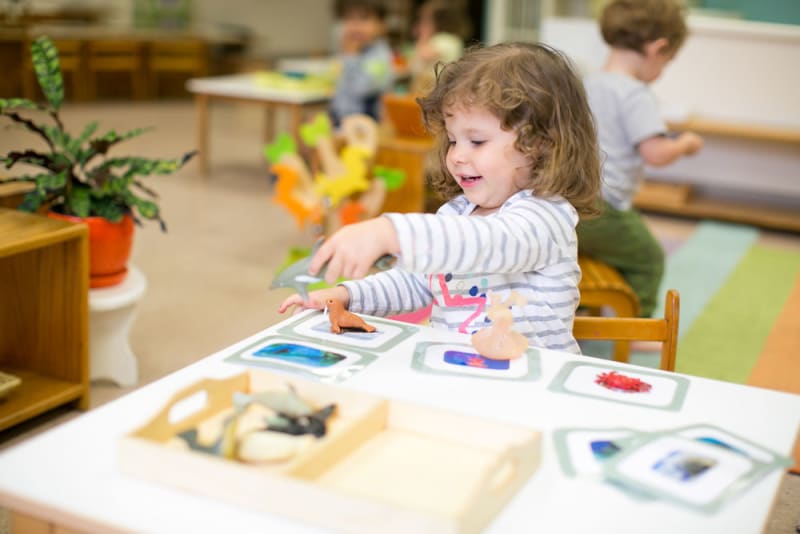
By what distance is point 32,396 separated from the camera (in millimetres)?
2256

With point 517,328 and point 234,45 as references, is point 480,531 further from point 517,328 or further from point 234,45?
point 234,45

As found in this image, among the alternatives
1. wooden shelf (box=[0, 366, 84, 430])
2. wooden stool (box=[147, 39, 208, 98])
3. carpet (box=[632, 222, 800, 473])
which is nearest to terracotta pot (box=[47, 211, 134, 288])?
wooden shelf (box=[0, 366, 84, 430])

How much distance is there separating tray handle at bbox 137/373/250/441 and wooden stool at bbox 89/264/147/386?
4.81 ft

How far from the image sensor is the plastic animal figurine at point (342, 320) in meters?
1.31

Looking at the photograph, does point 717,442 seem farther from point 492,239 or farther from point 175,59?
point 175,59

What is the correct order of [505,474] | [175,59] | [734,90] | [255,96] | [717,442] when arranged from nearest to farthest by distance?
[505,474]
[717,442]
[734,90]
[255,96]
[175,59]

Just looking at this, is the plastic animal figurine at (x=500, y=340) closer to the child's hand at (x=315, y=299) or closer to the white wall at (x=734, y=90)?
the child's hand at (x=315, y=299)

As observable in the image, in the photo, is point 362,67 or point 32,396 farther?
point 362,67

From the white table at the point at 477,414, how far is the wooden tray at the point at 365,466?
2 cm

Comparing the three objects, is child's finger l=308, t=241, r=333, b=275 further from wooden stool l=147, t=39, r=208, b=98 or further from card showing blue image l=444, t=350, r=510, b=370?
wooden stool l=147, t=39, r=208, b=98

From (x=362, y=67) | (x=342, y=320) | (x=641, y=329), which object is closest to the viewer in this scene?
(x=342, y=320)

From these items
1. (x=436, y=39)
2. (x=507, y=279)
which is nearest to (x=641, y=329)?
(x=507, y=279)

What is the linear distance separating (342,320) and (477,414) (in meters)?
0.32

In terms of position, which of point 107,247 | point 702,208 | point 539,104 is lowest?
point 702,208
